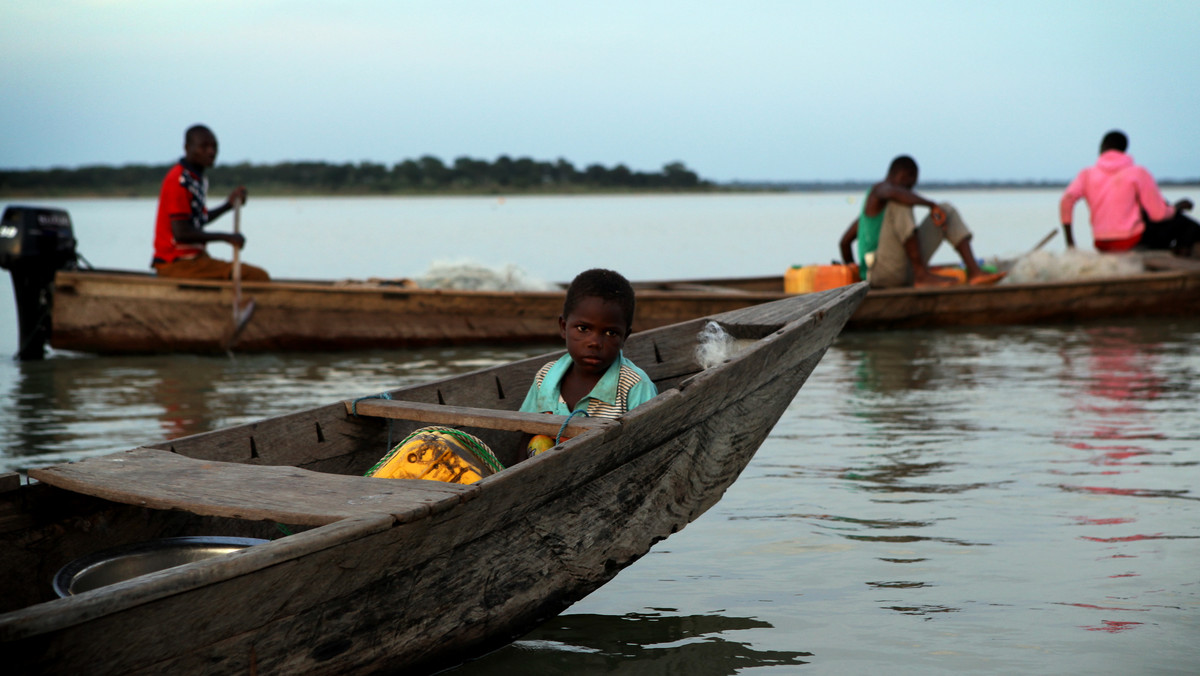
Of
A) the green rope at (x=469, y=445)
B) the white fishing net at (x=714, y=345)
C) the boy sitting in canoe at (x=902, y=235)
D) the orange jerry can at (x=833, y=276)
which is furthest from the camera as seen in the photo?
the orange jerry can at (x=833, y=276)

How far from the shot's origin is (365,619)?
238 cm

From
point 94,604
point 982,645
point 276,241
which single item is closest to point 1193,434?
point 982,645

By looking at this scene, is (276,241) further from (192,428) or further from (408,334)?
(192,428)

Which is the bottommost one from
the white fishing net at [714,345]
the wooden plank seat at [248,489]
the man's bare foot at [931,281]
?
the wooden plank seat at [248,489]

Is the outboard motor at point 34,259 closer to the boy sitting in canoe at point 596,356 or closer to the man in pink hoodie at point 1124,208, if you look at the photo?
the boy sitting in canoe at point 596,356

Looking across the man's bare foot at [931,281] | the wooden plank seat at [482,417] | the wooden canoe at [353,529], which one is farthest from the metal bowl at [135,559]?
the man's bare foot at [931,281]

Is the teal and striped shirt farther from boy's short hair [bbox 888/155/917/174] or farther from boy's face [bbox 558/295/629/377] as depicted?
boy's short hair [bbox 888/155/917/174]

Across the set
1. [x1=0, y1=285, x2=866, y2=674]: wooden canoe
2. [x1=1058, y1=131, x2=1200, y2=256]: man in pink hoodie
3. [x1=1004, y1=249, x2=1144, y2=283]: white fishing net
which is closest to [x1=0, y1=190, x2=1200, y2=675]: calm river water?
[x1=0, y1=285, x2=866, y2=674]: wooden canoe

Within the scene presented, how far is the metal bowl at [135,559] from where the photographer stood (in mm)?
2438

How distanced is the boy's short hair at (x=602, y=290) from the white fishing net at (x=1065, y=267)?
7.68 m

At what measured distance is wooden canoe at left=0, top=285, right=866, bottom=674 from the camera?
6.60 ft

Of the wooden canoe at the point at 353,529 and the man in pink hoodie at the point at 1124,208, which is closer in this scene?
the wooden canoe at the point at 353,529

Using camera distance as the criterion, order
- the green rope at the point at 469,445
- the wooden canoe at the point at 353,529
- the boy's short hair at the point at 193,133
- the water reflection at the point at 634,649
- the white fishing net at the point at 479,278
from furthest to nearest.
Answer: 1. the white fishing net at the point at 479,278
2. the boy's short hair at the point at 193,133
3. the green rope at the point at 469,445
4. the water reflection at the point at 634,649
5. the wooden canoe at the point at 353,529

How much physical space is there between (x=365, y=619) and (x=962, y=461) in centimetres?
349
